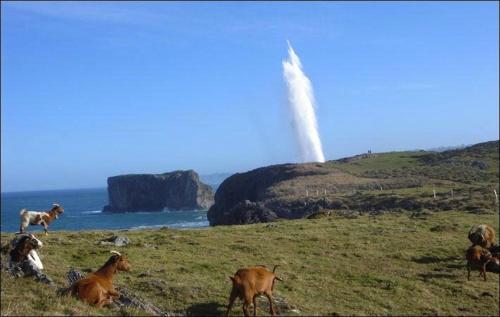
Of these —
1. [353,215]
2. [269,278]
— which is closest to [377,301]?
[269,278]

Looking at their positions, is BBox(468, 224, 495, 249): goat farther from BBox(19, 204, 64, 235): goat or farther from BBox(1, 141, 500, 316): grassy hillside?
BBox(19, 204, 64, 235): goat

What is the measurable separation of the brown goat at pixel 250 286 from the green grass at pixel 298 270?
1022 millimetres

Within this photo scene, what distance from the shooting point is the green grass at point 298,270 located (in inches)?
660

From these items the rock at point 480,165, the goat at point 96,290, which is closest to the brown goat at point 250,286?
the goat at point 96,290

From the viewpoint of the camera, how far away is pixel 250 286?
1515 centimetres

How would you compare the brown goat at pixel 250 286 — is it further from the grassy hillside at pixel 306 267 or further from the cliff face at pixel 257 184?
the cliff face at pixel 257 184

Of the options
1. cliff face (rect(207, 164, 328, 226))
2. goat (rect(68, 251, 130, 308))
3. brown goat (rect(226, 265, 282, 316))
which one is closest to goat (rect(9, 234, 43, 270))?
goat (rect(68, 251, 130, 308))

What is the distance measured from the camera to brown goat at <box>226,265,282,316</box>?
15.0 m

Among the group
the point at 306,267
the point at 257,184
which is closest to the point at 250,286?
the point at 306,267

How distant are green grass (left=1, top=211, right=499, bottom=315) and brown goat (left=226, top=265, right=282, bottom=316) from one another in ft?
3.35

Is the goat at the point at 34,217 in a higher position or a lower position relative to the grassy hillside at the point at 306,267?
higher

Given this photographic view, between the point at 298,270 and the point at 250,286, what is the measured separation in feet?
29.1

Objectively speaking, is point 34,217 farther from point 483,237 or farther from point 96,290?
point 483,237

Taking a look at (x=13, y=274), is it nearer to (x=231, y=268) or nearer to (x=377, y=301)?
(x=231, y=268)
